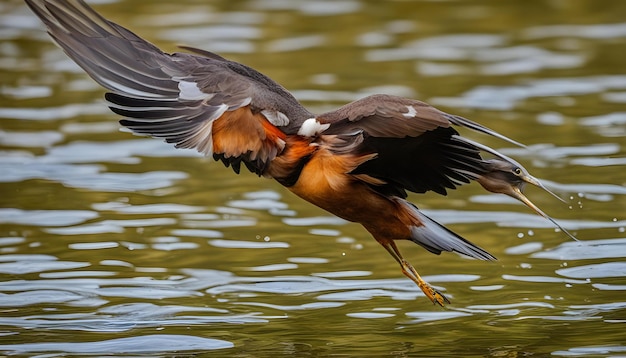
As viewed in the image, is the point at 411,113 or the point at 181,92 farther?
the point at 181,92

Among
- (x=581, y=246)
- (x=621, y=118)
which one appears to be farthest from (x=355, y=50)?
(x=581, y=246)

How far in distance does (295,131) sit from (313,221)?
2608 mm

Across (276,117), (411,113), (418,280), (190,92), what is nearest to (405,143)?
(411,113)

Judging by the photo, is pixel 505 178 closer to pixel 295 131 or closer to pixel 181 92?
pixel 295 131

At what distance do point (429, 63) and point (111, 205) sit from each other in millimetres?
4326

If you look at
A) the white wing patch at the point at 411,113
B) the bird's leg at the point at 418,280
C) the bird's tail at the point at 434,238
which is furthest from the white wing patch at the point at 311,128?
the bird's leg at the point at 418,280

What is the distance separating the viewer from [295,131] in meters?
5.82

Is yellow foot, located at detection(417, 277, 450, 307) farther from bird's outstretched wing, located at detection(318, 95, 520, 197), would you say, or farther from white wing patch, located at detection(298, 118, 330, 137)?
white wing patch, located at detection(298, 118, 330, 137)

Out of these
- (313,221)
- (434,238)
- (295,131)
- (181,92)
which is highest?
(181,92)

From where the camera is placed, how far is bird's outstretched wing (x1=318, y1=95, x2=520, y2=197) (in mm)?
5488

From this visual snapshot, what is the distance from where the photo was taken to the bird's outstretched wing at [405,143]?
5.49 meters

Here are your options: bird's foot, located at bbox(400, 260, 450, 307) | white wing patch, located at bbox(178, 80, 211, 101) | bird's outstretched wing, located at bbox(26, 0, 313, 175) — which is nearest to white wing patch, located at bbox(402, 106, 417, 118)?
bird's outstretched wing, located at bbox(26, 0, 313, 175)

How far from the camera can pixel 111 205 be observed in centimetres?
868

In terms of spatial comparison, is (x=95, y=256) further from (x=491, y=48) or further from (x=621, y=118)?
(x=491, y=48)
